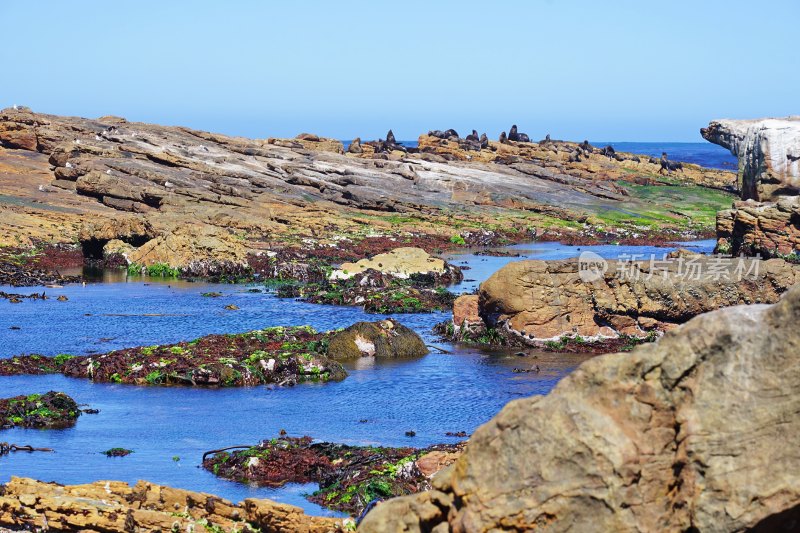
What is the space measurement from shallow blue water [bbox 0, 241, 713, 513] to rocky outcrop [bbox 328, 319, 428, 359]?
51cm

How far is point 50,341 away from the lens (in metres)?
32.7

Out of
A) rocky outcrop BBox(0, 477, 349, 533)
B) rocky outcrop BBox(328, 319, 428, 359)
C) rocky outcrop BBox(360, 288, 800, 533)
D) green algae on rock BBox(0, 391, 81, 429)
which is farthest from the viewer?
rocky outcrop BBox(328, 319, 428, 359)

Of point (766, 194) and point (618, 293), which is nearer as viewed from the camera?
point (618, 293)

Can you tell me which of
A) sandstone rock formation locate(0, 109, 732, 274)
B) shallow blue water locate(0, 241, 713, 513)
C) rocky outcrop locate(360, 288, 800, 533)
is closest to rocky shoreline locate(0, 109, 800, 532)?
rocky outcrop locate(360, 288, 800, 533)

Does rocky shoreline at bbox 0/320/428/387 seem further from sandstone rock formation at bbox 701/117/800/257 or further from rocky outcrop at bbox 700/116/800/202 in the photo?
rocky outcrop at bbox 700/116/800/202

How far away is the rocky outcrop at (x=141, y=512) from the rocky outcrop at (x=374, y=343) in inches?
684

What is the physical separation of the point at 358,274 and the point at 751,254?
17.7 m

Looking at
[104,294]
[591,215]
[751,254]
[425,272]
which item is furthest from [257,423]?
[591,215]

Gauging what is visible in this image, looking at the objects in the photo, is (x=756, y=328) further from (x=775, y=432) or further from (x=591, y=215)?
(x=591, y=215)

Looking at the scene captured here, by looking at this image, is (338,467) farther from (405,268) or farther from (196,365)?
(405,268)

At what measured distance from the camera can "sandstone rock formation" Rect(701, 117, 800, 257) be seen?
4612cm

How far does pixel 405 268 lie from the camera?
1921 inches
